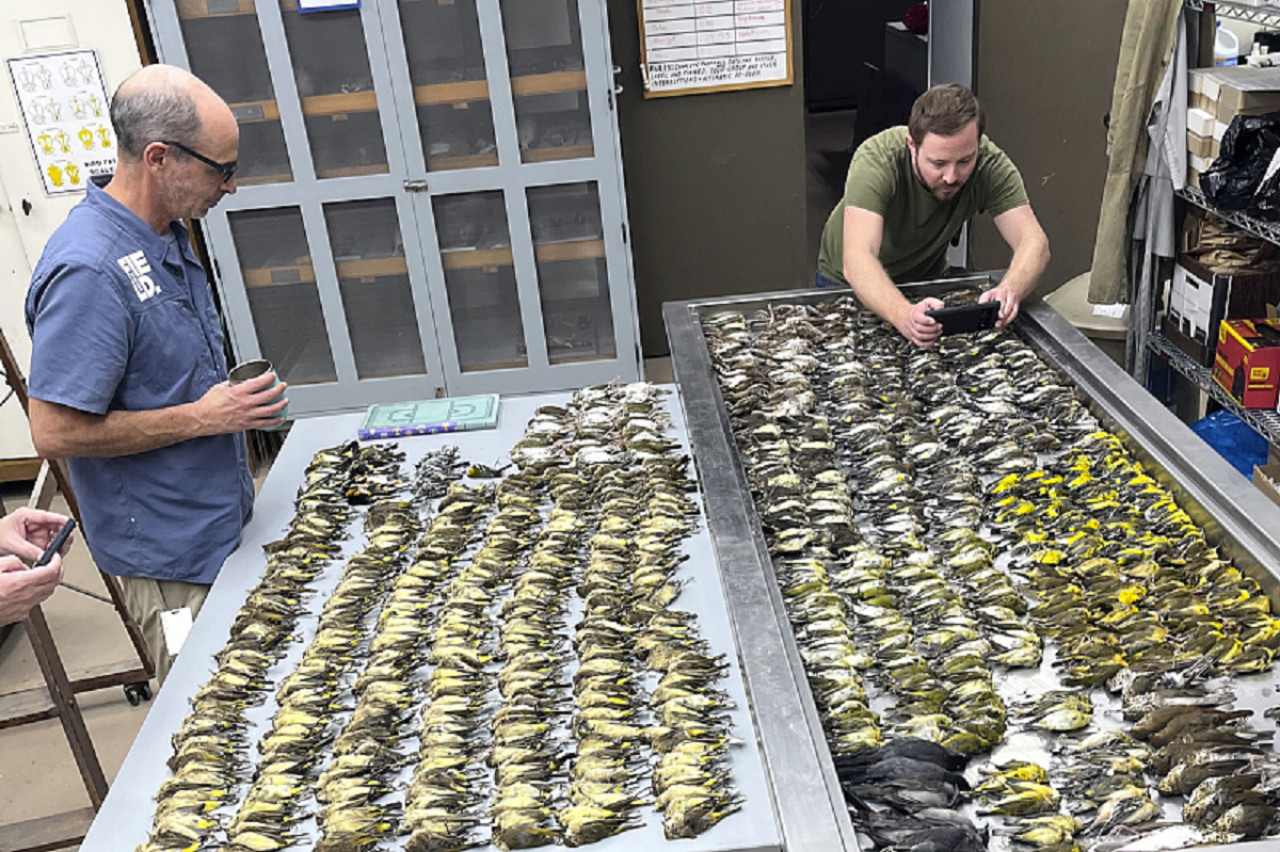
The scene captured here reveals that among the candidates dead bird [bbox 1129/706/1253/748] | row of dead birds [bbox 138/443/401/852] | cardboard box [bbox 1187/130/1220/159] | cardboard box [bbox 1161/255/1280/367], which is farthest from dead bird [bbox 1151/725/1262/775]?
cardboard box [bbox 1187/130/1220/159]

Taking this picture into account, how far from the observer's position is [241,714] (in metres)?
1.84

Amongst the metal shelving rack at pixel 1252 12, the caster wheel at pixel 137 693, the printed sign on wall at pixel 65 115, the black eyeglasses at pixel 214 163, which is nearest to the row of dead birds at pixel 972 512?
the metal shelving rack at pixel 1252 12

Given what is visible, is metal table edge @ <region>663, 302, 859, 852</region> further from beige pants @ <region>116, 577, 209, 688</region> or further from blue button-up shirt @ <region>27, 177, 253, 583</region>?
beige pants @ <region>116, 577, 209, 688</region>

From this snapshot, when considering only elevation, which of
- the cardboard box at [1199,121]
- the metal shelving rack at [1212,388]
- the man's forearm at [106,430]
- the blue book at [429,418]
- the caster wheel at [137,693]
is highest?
the cardboard box at [1199,121]

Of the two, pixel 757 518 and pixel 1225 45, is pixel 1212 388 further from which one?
pixel 757 518

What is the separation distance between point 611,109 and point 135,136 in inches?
109

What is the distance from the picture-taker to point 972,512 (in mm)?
2160

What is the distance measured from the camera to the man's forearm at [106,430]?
2.24m

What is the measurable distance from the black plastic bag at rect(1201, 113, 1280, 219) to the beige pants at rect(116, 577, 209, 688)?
10.7ft

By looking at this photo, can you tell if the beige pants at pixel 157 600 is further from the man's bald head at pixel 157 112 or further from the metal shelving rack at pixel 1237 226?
the metal shelving rack at pixel 1237 226

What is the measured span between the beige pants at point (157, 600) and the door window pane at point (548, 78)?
2917mm

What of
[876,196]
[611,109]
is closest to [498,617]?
[876,196]

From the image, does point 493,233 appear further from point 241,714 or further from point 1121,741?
point 1121,741

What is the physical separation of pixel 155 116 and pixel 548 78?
2.71 metres
